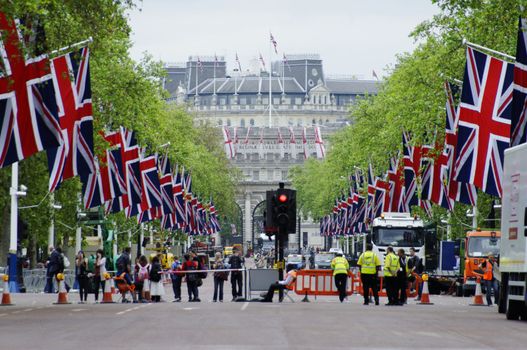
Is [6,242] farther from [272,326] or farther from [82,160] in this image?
[272,326]

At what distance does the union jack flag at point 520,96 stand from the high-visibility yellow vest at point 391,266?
8444mm

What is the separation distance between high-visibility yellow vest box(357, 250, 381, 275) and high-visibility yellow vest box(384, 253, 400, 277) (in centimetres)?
30

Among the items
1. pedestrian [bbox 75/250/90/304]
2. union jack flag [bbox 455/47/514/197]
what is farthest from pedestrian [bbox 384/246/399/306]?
pedestrian [bbox 75/250/90/304]

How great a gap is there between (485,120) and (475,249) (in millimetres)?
20560

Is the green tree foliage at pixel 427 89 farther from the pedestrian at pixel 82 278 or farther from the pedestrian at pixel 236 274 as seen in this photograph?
the pedestrian at pixel 82 278

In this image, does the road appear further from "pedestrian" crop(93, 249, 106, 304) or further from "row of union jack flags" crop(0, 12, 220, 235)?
"pedestrian" crop(93, 249, 106, 304)

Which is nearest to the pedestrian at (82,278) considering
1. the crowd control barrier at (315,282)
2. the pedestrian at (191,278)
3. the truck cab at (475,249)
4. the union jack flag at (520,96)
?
the pedestrian at (191,278)

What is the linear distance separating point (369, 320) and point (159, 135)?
5901 cm

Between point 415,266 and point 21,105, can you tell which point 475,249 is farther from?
point 21,105

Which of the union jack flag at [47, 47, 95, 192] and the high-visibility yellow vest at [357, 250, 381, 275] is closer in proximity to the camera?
the union jack flag at [47, 47, 95, 192]

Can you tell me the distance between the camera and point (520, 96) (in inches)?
1410

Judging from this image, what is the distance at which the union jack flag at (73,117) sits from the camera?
37.7 metres

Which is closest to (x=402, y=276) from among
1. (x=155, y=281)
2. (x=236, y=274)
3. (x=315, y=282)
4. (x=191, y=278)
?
(x=236, y=274)

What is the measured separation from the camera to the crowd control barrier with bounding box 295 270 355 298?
167ft
